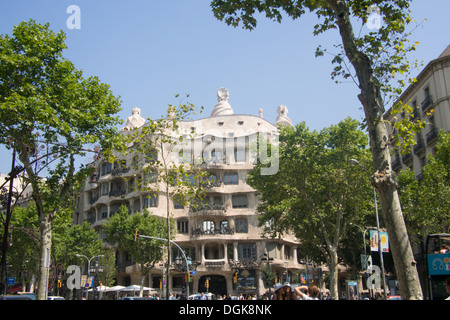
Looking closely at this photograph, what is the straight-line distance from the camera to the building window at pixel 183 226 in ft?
162

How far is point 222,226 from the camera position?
161 ft

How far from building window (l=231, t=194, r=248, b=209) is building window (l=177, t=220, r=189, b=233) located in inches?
229

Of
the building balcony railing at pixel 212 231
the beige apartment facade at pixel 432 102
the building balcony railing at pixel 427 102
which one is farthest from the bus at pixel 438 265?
A: the building balcony railing at pixel 212 231

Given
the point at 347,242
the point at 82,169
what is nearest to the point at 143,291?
the point at 347,242

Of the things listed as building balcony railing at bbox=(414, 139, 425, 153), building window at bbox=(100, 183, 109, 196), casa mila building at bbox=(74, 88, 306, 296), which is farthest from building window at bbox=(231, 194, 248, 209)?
building balcony railing at bbox=(414, 139, 425, 153)

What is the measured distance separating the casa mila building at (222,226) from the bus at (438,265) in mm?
33610

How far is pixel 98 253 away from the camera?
48812mm

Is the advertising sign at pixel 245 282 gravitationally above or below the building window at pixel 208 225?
below

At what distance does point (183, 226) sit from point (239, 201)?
703cm

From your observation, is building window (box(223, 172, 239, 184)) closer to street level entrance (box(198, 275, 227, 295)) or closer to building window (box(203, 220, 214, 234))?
building window (box(203, 220, 214, 234))

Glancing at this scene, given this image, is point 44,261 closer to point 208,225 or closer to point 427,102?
point 427,102

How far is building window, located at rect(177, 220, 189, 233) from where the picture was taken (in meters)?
49.4

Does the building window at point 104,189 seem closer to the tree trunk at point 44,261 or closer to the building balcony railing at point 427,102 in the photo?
the building balcony railing at point 427,102
